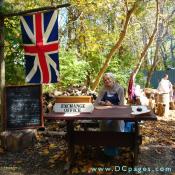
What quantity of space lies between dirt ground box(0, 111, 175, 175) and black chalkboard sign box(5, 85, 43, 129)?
0.54m

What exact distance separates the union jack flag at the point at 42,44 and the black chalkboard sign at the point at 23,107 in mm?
969

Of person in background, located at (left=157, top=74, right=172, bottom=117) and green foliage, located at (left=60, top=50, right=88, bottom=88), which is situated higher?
green foliage, located at (left=60, top=50, right=88, bottom=88)

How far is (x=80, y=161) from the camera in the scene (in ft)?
22.5

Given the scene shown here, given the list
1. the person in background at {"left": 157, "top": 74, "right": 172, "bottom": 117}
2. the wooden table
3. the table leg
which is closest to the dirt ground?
the table leg

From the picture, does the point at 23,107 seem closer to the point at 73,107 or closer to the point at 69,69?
the point at 73,107

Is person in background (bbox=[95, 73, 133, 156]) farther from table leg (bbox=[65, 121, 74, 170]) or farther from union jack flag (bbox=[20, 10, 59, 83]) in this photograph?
union jack flag (bbox=[20, 10, 59, 83])

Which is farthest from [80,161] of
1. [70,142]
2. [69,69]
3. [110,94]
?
[69,69]

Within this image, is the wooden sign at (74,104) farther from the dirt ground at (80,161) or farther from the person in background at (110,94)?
the dirt ground at (80,161)

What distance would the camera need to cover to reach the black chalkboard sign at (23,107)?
7.93m

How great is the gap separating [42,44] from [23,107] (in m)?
1.63

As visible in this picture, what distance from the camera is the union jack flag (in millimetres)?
6914

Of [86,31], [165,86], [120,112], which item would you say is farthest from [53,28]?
[86,31]

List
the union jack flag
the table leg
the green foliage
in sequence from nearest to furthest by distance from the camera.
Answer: the table leg → the union jack flag → the green foliage

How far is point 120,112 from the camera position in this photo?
6.34 meters
